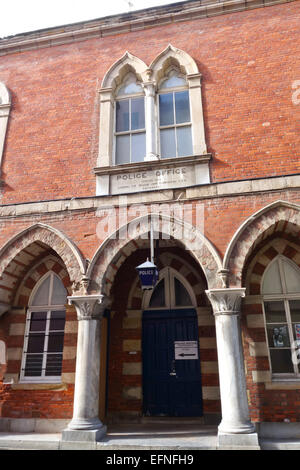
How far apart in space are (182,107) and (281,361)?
19.8 feet

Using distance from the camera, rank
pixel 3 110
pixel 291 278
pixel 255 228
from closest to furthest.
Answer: pixel 255 228, pixel 291 278, pixel 3 110

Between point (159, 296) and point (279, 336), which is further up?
point (159, 296)

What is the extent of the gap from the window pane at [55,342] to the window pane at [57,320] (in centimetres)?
15

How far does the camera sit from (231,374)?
5.69 meters

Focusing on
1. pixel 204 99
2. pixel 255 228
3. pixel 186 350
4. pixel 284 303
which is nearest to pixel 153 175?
pixel 204 99

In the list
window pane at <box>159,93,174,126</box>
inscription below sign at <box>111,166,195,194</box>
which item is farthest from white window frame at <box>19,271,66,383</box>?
window pane at <box>159,93,174,126</box>

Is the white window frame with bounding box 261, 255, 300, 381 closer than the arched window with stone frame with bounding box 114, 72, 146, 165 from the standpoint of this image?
Yes

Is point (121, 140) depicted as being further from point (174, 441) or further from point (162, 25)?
point (174, 441)

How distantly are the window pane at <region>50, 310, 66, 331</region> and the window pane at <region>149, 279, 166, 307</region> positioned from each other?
6.90 ft

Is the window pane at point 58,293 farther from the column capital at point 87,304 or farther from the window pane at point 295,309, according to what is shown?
the window pane at point 295,309

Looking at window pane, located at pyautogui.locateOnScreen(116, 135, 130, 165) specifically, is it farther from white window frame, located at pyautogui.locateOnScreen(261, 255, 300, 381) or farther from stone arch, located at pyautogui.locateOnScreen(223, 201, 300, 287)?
white window frame, located at pyautogui.locateOnScreen(261, 255, 300, 381)

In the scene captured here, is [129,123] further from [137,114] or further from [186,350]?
[186,350]

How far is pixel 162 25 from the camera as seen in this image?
28.2ft

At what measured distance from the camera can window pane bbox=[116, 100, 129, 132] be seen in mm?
8273
